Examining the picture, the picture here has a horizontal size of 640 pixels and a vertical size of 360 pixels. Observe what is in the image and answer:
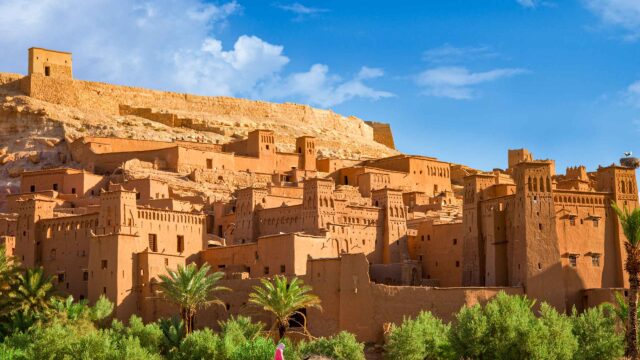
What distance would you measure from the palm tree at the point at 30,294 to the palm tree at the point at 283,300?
28.0ft

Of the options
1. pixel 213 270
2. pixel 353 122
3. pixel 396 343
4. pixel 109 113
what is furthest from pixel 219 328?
pixel 353 122

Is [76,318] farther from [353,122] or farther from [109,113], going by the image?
[353,122]

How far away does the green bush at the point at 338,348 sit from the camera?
3734 centimetres

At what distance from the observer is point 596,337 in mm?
38125

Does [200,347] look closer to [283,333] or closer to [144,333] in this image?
[144,333]

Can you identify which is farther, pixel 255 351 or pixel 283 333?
pixel 283 333

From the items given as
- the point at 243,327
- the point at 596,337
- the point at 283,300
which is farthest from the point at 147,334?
the point at 596,337

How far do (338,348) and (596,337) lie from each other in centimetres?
880

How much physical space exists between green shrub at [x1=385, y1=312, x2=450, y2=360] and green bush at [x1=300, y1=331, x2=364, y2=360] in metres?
1.15

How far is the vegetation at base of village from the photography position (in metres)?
36.9

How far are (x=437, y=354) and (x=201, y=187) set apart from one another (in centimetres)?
2373

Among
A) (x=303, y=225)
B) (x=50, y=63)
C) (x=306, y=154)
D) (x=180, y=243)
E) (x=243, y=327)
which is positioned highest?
(x=50, y=63)

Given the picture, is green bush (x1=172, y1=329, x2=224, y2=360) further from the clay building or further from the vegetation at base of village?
the clay building

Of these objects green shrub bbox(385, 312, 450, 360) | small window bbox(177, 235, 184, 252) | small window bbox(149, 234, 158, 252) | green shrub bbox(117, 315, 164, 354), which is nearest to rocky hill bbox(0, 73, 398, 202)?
small window bbox(177, 235, 184, 252)
